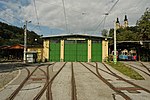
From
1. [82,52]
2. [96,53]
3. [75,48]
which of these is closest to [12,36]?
[75,48]

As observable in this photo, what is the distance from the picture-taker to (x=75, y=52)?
42.2m

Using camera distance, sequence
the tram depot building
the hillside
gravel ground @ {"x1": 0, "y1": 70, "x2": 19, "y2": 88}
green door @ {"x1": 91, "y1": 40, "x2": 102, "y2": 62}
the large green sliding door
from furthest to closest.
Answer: the hillside
the large green sliding door
the tram depot building
green door @ {"x1": 91, "y1": 40, "x2": 102, "y2": 62}
gravel ground @ {"x1": 0, "y1": 70, "x2": 19, "y2": 88}

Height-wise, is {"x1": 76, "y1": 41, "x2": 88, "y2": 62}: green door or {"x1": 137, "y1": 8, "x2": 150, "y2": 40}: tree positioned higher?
{"x1": 137, "y1": 8, "x2": 150, "y2": 40}: tree

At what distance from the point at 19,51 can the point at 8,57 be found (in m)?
2.94

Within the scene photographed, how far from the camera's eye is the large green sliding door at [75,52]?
41.9 meters

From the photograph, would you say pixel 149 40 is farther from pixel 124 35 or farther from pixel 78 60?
pixel 124 35

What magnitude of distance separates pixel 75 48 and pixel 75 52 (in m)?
0.77

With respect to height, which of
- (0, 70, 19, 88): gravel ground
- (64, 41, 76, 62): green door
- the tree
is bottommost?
(0, 70, 19, 88): gravel ground

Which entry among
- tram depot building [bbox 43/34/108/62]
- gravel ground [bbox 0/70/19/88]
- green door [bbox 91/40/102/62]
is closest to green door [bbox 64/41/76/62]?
tram depot building [bbox 43/34/108/62]

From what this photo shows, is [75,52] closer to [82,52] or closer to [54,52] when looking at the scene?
[82,52]

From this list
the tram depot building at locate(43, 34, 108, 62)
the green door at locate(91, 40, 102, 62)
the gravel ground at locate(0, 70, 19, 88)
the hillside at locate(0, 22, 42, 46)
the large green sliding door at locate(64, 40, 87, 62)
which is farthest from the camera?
the hillside at locate(0, 22, 42, 46)

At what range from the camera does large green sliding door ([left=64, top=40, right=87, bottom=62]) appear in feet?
137

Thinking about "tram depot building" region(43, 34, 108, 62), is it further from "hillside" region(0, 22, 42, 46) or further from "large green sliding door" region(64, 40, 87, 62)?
"hillside" region(0, 22, 42, 46)

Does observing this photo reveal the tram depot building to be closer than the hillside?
Yes
